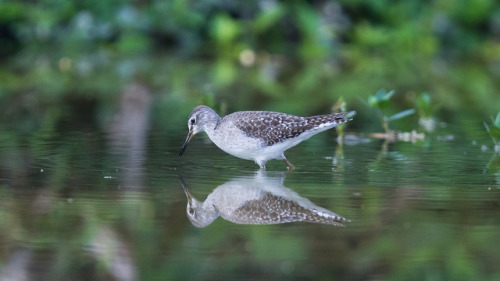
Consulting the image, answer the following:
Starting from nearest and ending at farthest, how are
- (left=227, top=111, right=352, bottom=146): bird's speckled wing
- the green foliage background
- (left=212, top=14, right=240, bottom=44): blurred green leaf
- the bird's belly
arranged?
1. the bird's belly
2. (left=227, top=111, right=352, bottom=146): bird's speckled wing
3. the green foliage background
4. (left=212, top=14, right=240, bottom=44): blurred green leaf

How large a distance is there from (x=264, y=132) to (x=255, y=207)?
2119 mm

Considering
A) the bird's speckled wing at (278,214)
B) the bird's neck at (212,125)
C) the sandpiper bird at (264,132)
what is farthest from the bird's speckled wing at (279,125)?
the bird's speckled wing at (278,214)

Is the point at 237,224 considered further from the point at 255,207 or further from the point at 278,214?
the point at 255,207

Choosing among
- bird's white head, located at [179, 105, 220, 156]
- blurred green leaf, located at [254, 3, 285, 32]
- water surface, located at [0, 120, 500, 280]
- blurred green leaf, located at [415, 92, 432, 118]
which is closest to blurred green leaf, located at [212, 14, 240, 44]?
blurred green leaf, located at [254, 3, 285, 32]

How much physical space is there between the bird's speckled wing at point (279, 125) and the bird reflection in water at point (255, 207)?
103cm

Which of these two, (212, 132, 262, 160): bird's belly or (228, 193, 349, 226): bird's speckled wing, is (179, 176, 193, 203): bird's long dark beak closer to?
(228, 193, 349, 226): bird's speckled wing

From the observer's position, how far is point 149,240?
6.21 m

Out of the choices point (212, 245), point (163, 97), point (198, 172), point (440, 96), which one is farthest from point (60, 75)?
point (212, 245)

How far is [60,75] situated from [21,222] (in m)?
11.7

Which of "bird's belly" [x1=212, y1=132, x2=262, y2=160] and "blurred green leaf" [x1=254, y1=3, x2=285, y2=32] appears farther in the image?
"blurred green leaf" [x1=254, y1=3, x2=285, y2=32]

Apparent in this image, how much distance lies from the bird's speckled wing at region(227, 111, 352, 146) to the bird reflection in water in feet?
3.38

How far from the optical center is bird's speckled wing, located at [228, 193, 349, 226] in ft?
22.3

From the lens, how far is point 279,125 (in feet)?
30.6

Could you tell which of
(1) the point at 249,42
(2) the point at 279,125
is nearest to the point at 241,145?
(2) the point at 279,125
